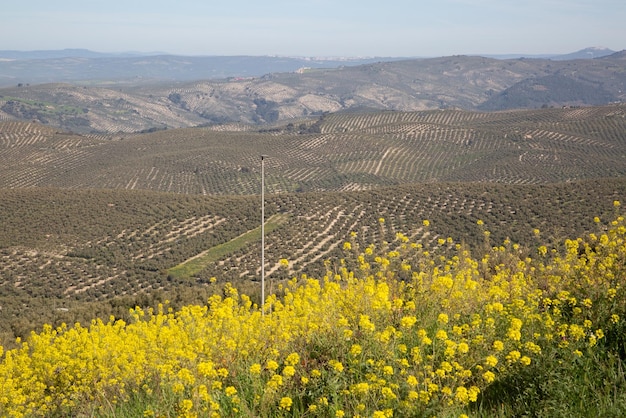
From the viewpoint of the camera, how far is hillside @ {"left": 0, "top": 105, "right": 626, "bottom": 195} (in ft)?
306

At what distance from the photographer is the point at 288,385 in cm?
491

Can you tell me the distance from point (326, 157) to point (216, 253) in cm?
7815

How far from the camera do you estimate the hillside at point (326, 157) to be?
306ft

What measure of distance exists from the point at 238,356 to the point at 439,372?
226 cm

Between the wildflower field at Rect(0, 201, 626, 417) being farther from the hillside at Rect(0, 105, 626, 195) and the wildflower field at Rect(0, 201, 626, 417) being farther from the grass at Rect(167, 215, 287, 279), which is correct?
the hillside at Rect(0, 105, 626, 195)

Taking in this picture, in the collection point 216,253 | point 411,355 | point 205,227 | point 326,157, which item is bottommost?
point 326,157

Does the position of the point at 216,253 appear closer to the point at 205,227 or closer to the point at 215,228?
the point at 215,228

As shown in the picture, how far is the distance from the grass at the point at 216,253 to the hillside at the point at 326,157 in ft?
156

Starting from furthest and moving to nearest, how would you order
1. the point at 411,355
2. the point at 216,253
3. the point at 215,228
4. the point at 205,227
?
the point at 205,227
the point at 215,228
the point at 216,253
the point at 411,355

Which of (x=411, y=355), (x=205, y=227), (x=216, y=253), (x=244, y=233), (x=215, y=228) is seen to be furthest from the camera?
(x=205, y=227)

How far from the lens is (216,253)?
1608 inches

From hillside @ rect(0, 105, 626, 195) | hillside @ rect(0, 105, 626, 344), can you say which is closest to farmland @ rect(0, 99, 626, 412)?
hillside @ rect(0, 105, 626, 344)

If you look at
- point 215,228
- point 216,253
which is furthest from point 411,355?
point 215,228

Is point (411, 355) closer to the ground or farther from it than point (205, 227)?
farther from it
